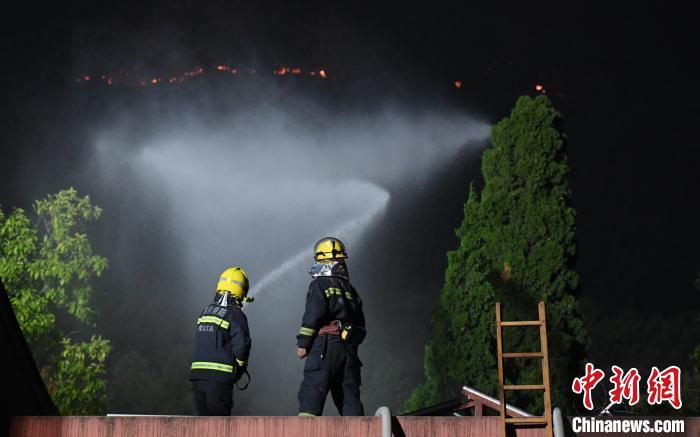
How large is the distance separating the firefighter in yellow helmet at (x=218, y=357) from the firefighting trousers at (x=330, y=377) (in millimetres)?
491

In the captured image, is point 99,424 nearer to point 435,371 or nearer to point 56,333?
point 435,371

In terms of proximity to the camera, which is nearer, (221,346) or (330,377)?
Result: (330,377)

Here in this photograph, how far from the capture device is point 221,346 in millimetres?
6574

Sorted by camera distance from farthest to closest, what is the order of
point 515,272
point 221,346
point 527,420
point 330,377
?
point 515,272, point 221,346, point 330,377, point 527,420

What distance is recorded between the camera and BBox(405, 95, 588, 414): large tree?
50.9 ft

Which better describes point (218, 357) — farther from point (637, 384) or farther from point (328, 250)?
point (637, 384)

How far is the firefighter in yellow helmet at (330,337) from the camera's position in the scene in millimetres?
6379

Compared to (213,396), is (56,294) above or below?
above

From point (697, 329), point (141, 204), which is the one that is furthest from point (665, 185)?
point (141, 204)

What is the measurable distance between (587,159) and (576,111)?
1.71 meters

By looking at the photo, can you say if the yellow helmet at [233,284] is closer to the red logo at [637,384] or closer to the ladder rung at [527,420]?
the ladder rung at [527,420]

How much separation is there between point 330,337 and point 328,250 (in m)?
0.63

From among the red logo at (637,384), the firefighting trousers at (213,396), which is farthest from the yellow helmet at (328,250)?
the red logo at (637,384)

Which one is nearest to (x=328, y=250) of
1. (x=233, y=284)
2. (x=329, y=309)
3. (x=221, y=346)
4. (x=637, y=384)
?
(x=329, y=309)
